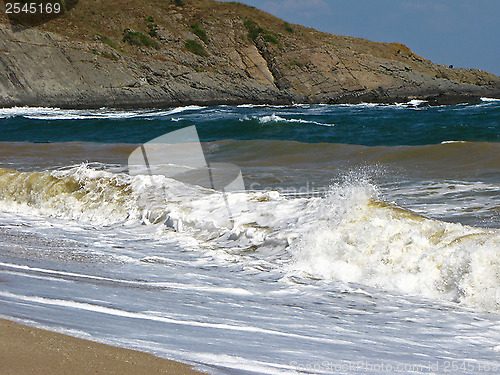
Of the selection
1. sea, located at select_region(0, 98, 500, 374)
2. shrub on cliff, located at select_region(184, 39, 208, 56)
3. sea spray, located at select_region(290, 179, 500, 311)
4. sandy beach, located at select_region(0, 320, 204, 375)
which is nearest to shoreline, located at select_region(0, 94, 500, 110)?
shrub on cliff, located at select_region(184, 39, 208, 56)

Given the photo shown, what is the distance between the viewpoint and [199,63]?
2007 inches

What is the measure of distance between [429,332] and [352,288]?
3.90 ft

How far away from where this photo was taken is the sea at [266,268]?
2971 mm

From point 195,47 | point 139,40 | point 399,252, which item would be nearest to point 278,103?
point 195,47

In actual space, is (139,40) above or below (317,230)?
above

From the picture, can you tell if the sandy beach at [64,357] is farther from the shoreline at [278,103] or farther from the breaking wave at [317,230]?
the shoreline at [278,103]

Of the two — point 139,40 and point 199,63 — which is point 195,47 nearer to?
point 199,63

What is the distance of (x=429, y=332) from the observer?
357 cm

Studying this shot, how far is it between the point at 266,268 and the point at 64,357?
2956 millimetres

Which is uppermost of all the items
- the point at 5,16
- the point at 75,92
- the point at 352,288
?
the point at 5,16

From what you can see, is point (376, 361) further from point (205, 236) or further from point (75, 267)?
point (205, 236)

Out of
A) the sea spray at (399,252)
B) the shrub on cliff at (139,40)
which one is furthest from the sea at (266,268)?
the shrub on cliff at (139,40)

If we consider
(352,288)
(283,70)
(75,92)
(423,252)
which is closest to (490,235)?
(423,252)

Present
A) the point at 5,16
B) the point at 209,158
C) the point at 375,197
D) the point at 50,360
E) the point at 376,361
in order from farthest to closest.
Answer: the point at 5,16 → the point at 209,158 → the point at 375,197 → the point at 376,361 → the point at 50,360
